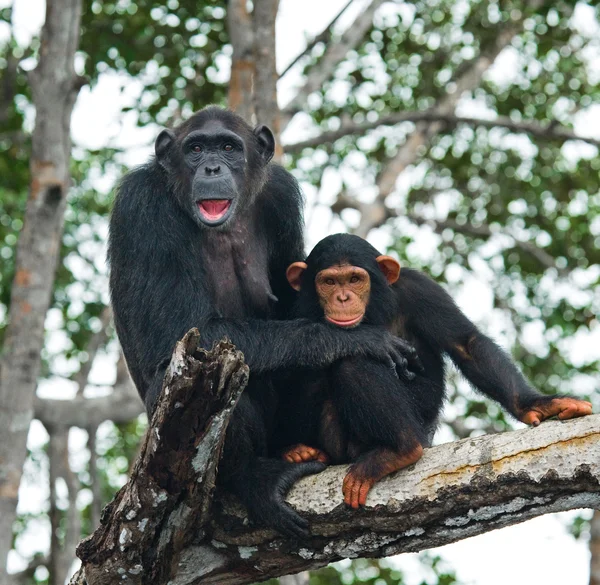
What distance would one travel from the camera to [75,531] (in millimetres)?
11188

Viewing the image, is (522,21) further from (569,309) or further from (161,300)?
(161,300)

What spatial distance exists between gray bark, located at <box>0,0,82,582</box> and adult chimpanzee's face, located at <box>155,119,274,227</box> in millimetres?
2693

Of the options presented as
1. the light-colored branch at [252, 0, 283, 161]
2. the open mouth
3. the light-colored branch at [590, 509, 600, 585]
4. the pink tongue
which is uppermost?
the light-colored branch at [252, 0, 283, 161]

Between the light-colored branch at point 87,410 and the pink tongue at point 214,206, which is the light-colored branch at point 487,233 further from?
the pink tongue at point 214,206

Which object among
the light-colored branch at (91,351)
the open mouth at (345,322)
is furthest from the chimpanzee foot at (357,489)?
the light-colored branch at (91,351)

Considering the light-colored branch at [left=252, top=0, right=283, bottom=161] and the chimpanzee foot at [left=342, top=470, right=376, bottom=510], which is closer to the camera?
the chimpanzee foot at [left=342, top=470, right=376, bottom=510]

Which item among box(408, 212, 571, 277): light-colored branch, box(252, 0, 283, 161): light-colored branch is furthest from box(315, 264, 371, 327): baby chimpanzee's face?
box(408, 212, 571, 277): light-colored branch

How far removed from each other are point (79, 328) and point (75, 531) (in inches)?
96.6

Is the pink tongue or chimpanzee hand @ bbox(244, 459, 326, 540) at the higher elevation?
the pink tongue

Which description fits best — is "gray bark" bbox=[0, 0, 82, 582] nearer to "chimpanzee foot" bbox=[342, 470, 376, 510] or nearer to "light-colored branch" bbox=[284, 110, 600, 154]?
"light-colored branch" bbox=[284, 110, 600, 154]

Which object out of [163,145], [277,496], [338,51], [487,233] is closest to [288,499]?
[277,496]

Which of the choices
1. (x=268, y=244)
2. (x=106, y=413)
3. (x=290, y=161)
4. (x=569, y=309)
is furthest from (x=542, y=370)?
(x=268, y=244)

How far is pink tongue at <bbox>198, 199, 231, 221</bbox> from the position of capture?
5543 millimetres

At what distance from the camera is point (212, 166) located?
5621 millimetres
